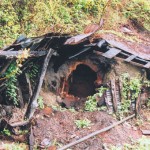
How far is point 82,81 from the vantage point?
11.1 m

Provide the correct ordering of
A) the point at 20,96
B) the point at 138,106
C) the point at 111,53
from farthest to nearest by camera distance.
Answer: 1. the point at 138,106
2. the point at 111,53
3. the point at 20,96

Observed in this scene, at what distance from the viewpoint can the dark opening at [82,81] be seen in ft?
36.4

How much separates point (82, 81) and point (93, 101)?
0.95 metres

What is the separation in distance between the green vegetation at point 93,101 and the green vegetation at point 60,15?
319 centimetres

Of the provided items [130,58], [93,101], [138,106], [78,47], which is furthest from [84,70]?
[138,106]

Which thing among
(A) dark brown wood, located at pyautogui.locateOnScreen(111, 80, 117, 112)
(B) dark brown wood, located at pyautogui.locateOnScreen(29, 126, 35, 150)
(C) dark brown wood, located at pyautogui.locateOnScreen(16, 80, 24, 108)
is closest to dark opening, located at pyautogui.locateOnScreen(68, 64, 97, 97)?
(A) dark brown wood, located at pyautogui.locateOnScreen(111, 80, 117, 112)

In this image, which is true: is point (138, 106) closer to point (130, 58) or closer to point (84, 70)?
point (130, 58)

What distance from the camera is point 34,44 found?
327 inches

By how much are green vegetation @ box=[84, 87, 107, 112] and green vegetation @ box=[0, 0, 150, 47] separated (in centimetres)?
319

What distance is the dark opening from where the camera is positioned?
11.1 metres

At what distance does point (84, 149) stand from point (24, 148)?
1.49m

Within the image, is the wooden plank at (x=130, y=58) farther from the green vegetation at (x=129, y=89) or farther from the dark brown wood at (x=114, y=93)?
the dark brown wood at (x=114, y=93)

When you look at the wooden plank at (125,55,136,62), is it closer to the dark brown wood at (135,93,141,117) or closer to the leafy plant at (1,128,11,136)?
the dark brown wood at (135,93,141,117)

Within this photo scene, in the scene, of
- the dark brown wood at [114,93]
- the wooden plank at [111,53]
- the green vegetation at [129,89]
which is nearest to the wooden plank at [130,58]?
the wooden plank at [111,53]
